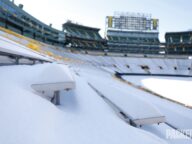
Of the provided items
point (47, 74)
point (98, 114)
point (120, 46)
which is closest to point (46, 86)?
point (47, 74)

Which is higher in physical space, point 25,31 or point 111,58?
point 25,31

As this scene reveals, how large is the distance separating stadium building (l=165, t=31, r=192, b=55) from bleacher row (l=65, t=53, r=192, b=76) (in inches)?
271

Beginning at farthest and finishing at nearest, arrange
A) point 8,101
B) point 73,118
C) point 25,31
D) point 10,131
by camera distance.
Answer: point 25,31, point 73,118, point 8,101, point 10,131

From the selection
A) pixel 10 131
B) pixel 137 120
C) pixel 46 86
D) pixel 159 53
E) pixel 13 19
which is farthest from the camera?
pixel 159 53

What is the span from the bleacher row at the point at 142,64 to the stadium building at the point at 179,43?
688 centimetres

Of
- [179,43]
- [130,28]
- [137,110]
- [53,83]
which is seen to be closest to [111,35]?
[130,28]

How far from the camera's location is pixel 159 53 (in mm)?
57344

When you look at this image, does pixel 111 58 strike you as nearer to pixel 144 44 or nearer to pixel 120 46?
pixel 120 46

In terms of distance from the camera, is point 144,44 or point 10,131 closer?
point 10,131

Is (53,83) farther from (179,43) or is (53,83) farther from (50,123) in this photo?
(179,43)

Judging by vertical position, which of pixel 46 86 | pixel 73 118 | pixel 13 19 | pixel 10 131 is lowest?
pixel 73 118

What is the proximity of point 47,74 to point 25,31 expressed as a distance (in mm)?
41653

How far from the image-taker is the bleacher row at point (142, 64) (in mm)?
43281

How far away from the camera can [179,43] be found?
54.5 m
